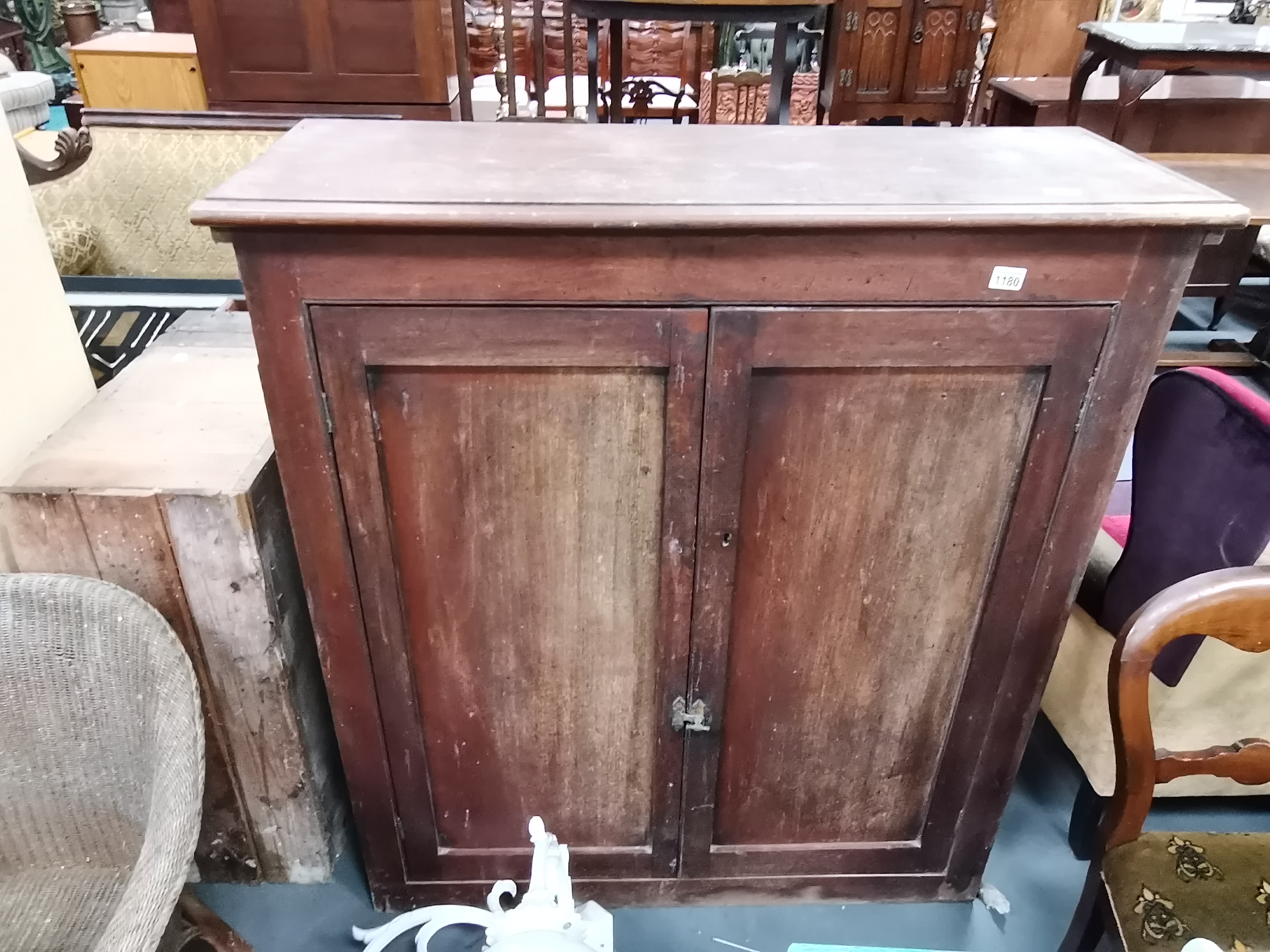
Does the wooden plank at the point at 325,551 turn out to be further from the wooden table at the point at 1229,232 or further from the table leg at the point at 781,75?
the wooden table at the point at 1229,232

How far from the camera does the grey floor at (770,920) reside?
1428 mm

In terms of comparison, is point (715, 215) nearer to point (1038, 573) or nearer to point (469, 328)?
point (469, 328)

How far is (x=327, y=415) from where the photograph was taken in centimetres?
98

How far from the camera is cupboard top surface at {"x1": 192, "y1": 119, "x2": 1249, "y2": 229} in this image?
34.1 inches

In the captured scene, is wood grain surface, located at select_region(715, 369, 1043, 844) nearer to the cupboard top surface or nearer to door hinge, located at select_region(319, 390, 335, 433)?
the cupboard top surface

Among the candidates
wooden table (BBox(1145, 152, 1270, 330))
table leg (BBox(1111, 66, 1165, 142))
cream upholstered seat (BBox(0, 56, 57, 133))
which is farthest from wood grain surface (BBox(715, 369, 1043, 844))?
cream upholstered seat (BBox(0, 56, 57, 133))

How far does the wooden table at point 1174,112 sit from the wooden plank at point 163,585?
3.80 meters

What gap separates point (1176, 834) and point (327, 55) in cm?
359

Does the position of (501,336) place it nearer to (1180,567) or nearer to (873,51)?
(1180,567)

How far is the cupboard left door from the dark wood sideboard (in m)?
2.80

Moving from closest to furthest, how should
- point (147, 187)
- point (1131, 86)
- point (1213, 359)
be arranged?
1. point (147, 187)
2. point (1213, 359)
3. point (1131, 86)

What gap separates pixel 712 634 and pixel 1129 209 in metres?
0.68

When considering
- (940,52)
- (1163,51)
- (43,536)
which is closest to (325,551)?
(43,536)

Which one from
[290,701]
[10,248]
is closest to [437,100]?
[10,248]
